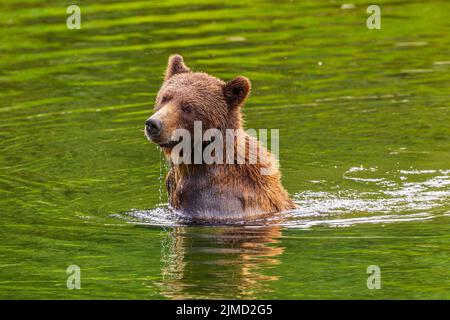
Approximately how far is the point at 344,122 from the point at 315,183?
2.61 metres

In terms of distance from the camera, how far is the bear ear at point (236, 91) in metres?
12.6

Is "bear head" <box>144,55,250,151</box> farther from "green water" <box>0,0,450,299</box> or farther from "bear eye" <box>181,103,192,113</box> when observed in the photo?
"green water" <box>0,0,450,299</box>

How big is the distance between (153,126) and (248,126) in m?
5.53

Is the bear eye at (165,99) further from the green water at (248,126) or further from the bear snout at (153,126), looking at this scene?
the green water at (248,126)

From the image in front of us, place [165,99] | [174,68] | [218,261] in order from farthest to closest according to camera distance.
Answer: [174,68], [165,99], [218,261]

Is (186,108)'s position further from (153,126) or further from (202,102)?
(153,126)

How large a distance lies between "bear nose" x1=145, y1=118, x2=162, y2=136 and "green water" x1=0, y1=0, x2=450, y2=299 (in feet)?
3.85

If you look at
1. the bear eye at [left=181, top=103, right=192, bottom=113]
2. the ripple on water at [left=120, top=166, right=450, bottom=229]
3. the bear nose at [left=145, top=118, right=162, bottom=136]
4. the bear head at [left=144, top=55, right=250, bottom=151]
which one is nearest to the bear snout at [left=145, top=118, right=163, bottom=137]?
the bear nose at [left=145, top=118, right=162, bottom=136]

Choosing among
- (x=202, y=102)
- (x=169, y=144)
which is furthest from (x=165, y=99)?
(x=169, y=144)

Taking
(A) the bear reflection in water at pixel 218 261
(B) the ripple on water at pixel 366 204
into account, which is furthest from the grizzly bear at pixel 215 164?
(A) the bear reflection in water at pixel 218 261

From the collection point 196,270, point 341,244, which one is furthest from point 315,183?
point 196,270

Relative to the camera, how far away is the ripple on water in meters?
13.2

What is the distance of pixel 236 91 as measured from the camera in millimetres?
12719

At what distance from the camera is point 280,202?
43.8 ft
